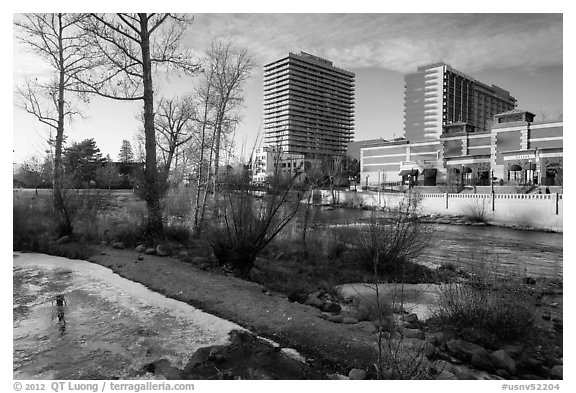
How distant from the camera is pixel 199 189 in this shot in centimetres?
645

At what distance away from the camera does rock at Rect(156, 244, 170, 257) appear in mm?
4572

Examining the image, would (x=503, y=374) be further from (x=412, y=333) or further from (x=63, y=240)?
(x=63, y=240)

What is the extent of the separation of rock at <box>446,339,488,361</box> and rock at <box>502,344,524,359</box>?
0.64 ft

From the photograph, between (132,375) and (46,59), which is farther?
(46,59)

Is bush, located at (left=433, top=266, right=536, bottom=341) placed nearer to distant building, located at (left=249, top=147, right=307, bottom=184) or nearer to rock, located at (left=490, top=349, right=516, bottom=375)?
rock, located at (left=490, top=349, right=516, bottom=375)

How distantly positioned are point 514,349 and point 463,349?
1.39 ft

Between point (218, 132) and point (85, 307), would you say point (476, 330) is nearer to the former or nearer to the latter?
point (85, 307)

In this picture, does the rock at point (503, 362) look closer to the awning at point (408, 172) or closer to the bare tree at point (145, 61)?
the bare tree at point (145, 61)

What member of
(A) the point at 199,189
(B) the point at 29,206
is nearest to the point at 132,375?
(B) the point at 29,206

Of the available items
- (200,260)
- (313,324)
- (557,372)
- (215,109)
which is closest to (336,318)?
(313,324)

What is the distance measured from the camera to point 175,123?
7781 mm

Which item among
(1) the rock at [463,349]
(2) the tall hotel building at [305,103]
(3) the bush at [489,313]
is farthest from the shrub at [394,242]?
(1) the rock at [463,349]

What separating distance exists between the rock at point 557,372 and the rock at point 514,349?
0.62 ft
